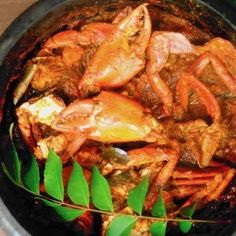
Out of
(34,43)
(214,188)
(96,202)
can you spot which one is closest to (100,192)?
(96,202)

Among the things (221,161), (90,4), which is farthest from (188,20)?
(221,161)

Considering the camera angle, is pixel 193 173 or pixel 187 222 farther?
pixel 193 173

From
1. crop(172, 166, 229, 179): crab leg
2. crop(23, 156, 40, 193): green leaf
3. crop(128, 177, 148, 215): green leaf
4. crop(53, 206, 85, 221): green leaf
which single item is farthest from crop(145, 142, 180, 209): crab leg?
crop(23, 156, 40, 193): green leaf

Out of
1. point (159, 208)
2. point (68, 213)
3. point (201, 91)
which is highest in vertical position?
point (201, 91)

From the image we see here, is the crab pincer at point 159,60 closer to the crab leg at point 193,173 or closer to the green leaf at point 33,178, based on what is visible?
the crab leg at point 193,173

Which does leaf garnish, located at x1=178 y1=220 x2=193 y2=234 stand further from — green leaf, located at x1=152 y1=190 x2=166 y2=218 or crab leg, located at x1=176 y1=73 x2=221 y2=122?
crab leg, located at x1=176 y1=73 x2=221 y2=122

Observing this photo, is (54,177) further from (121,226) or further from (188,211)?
(188,211)
